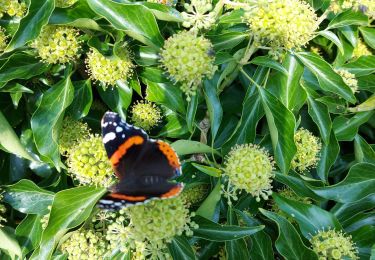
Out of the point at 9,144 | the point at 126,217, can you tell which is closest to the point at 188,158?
the point at 126,217

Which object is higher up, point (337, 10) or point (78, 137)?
point (337, 10)

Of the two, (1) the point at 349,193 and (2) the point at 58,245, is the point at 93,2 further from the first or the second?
(1) the point at 349,193

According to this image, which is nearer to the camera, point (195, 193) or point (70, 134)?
point (70, 134)

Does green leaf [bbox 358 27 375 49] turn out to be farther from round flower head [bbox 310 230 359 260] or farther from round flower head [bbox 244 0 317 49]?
round flower head [bbox 310 230 359 260]

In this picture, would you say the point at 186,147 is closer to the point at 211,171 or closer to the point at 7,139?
the point at 211,171

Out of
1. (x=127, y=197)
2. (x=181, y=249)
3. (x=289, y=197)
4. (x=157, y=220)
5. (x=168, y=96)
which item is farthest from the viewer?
(x=289, y=197)

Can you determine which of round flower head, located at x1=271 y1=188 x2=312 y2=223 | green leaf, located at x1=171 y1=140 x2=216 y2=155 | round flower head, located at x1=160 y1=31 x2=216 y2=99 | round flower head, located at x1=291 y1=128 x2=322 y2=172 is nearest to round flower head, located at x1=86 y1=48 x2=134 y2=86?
round flower head, located at x1=160 y1=31 x2=216 y2=99

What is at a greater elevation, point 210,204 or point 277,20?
point 277,20

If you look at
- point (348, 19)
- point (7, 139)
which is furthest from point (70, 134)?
point (348, 19)
